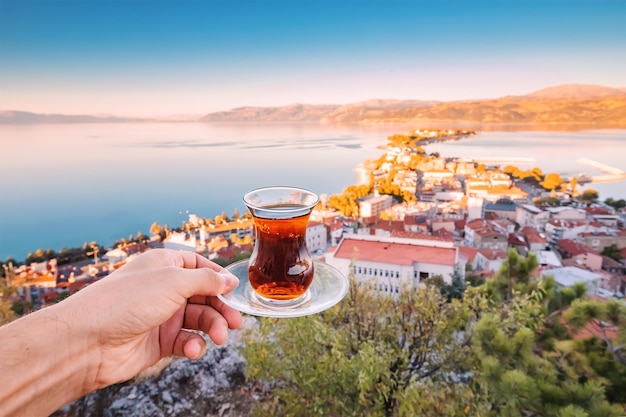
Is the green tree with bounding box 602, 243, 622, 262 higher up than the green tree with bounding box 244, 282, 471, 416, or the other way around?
the green tree with bounding box 244, 282, 471, 416

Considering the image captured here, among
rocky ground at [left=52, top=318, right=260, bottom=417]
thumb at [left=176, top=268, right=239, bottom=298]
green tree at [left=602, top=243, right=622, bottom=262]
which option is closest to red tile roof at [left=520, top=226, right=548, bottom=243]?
green tree at [left=602, top=243, right=622, bottom=262]

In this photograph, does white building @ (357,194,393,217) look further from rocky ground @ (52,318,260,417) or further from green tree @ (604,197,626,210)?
rocky ground @ (52,318,260,417)

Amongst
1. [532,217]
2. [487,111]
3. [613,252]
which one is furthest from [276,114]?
[613,252]

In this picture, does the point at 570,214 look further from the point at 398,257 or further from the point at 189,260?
the point at 189,260

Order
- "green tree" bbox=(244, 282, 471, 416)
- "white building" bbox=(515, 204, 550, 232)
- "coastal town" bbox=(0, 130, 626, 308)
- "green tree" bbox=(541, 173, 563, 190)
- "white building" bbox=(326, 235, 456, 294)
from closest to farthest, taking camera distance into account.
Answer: "green tree" bbox=(244, 282, 471, 416) → "white building" bbox=(326, 235, 456, 294) → "coastal town" bbox=(0, 130, 626, 308) → "white building" bbox=(515, 204, 550, 232) → "green tree" bbox=(541, 173, 563, 190)

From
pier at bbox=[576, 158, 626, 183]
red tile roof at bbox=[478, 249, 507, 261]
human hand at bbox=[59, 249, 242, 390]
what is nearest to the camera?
human hand at bbox=[59, 249, 242, 390]

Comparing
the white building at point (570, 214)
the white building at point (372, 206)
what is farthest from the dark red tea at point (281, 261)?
the white building at point (570, 214)
